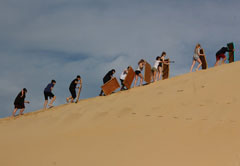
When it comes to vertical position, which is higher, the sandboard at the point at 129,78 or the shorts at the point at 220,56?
the shorts at the point at 220,56

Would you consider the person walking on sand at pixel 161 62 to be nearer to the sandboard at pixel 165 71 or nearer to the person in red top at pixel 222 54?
the sandboard at pixel 165 71

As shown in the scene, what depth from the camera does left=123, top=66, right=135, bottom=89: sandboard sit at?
1121cm

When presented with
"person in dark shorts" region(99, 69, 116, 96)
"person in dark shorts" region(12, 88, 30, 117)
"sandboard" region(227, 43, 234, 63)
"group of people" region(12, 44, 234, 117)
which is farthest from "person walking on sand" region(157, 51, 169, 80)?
"person in dark shorts" region(12, 88, 30, 117)

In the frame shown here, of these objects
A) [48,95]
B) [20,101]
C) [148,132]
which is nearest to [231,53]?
[148,132]

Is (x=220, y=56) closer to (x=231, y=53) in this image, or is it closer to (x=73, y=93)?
(x=231, y=53)

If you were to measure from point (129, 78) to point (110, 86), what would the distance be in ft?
2.55

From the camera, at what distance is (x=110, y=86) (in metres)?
11.3

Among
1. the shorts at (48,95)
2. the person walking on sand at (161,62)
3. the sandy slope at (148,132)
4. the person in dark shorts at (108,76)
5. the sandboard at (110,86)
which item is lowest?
the sandy slope at (148,132)

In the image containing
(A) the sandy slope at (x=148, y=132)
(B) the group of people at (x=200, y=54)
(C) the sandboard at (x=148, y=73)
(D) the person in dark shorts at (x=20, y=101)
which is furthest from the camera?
(D) the person in dark shorts at (x=20, y=101)

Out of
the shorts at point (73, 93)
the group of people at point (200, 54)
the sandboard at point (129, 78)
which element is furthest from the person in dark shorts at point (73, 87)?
the group of people at point (200, 54)

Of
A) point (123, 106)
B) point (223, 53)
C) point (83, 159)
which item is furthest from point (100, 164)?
point (223, 53)

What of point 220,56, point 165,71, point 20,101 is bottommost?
point 20,101

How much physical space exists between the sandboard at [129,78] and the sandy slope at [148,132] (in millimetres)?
2484

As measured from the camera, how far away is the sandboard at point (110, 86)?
445 inches
